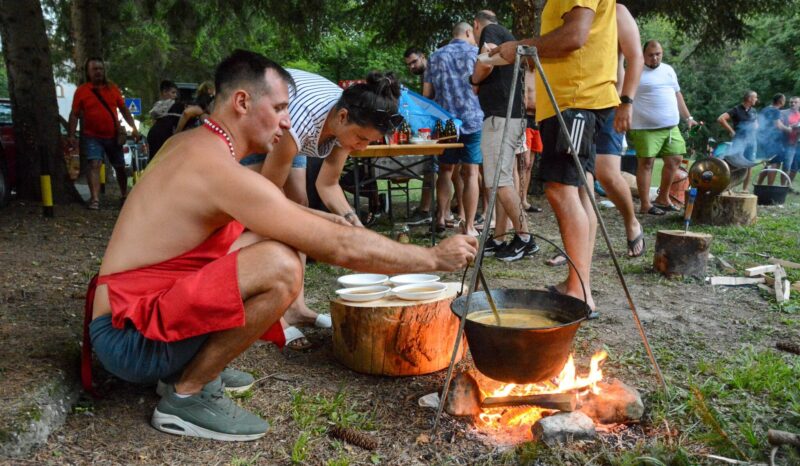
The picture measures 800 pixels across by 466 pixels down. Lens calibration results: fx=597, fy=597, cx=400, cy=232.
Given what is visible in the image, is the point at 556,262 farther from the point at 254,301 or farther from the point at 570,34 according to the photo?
the point at 254,301

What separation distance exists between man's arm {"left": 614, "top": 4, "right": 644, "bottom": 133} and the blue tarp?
254cm

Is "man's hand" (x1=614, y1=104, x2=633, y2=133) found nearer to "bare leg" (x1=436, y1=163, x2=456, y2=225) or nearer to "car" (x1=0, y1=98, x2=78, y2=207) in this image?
"bare leg" (x1=436, y1=163, x2=456, y2=225)

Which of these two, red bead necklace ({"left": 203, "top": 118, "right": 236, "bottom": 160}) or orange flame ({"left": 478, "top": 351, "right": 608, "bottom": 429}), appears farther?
orange flame ({"left": 478, "top": 351, "right": 608, "bottom": 429})

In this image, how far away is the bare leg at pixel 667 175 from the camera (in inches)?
320

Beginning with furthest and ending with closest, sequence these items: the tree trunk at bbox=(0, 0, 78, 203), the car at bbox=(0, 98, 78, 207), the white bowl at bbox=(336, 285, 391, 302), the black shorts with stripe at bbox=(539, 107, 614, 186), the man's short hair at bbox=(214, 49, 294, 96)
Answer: the car at bbox=(0, 98, 78, 207)
the tree trunk at bbox=(0, 0, 78, 203)
the black shorts with stripe at bbox=(539, 107, 614, 186)
the white bowl at bbox=(336, 285, 391, 302)
the man's short hair at bbox=(214, 49, 294, 96)

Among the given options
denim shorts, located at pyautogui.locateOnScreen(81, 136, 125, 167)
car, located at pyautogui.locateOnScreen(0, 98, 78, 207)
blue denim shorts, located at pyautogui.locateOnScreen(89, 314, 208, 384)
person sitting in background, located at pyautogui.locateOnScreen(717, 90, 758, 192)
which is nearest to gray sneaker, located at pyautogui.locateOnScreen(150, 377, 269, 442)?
blue denim shorts, located at pyautogui.locateOnScreen(89, 314, 208, 384)

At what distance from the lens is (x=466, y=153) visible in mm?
6699

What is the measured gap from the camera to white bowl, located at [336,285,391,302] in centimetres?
311

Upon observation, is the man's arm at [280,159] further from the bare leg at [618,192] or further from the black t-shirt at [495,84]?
the bare leg at [618,192]

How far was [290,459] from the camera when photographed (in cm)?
236

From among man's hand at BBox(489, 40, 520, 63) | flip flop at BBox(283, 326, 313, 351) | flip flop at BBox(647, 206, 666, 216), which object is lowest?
flip flop at BBox(283, 326, 313, 351)

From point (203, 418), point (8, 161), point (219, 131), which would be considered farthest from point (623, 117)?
point (8, 161)

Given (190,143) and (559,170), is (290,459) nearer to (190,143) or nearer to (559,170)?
(190,143)

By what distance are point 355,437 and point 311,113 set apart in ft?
5.73
